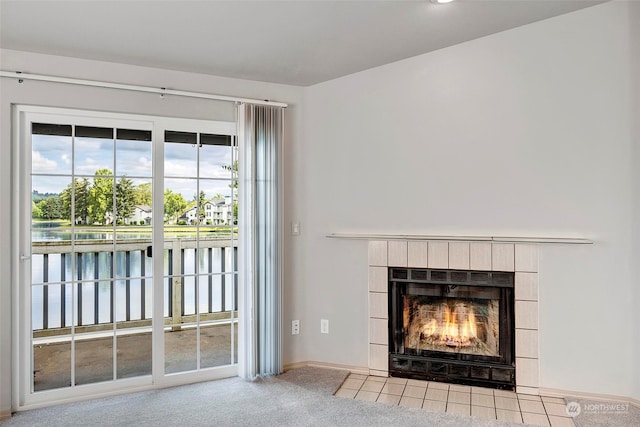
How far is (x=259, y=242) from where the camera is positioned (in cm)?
370

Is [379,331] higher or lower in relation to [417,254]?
lower

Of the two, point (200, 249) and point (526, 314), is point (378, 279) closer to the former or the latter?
point (526, 314)

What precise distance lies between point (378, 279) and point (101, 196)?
2.22 metres

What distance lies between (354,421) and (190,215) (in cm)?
198

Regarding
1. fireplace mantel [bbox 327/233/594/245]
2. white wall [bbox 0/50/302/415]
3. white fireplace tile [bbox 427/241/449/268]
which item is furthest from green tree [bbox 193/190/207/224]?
white fireplace tile [bbox 427/241/449/268]

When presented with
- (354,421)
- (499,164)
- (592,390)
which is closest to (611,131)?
(499,164)

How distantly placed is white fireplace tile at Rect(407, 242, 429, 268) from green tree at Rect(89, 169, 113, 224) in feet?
7.57

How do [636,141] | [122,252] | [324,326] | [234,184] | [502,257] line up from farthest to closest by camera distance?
1. [324,326]
2. [234,184]
3. [122,252]
4. [502,257]
5. [636,141]

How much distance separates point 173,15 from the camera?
2.63 m

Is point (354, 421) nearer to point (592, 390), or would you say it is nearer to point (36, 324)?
point (592, 390)

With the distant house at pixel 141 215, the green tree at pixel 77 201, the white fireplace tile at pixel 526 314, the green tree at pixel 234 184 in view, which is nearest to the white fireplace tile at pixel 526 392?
the white fireplace tile at pixel 526 314

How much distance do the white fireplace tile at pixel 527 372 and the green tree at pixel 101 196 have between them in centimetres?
319

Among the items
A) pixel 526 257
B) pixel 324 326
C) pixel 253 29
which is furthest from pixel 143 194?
pixel 526 257

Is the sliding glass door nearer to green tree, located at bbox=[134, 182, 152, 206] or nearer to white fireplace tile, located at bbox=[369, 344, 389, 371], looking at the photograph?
green tree, located at bbox=[134, 182, 152, 206]
